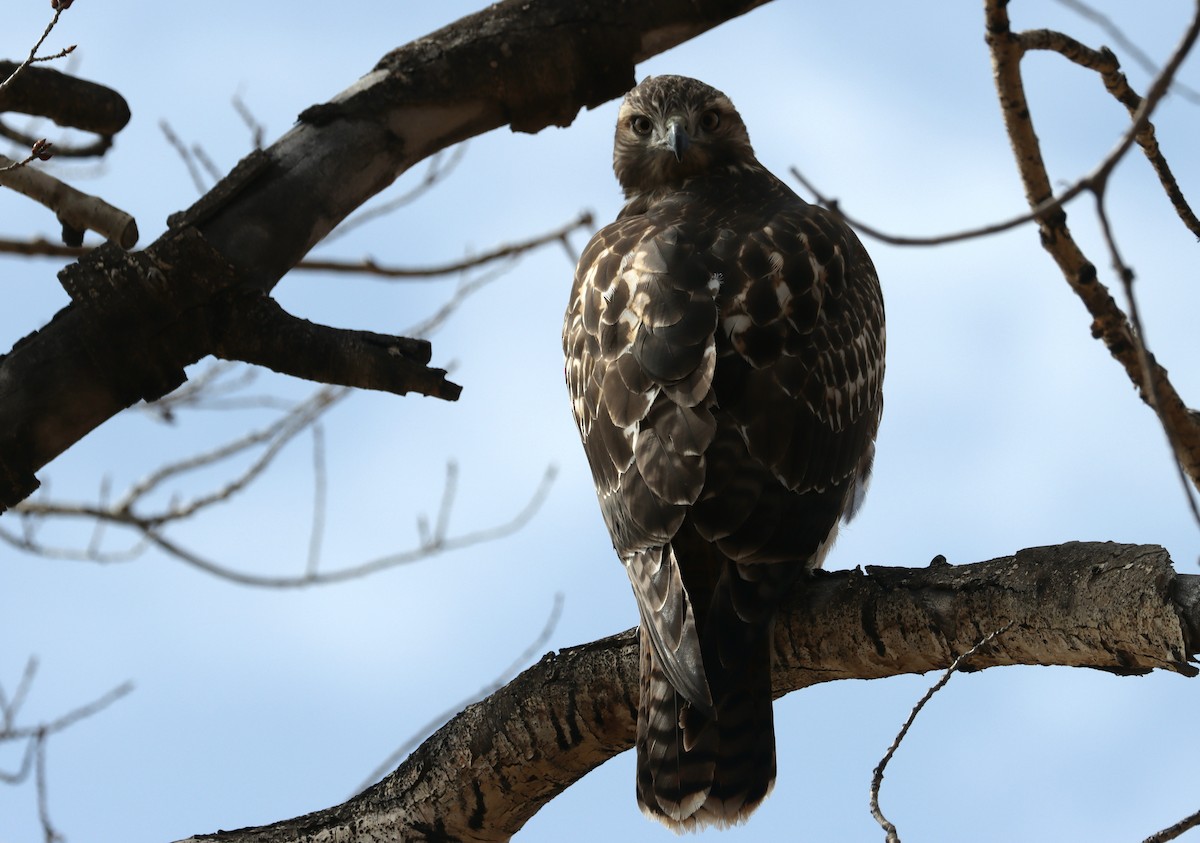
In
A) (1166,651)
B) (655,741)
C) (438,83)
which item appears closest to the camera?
(1166,651)

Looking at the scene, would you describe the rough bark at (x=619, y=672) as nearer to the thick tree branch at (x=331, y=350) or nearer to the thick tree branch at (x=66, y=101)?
the thick tree branch at (x=331, y=350)

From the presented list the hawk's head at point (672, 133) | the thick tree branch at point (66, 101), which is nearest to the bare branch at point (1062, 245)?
the hawk's head at point (672, 133)

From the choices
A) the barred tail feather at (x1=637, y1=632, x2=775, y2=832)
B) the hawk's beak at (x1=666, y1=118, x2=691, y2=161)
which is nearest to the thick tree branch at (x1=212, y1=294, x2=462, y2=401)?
the barred tail feather at (x1=637, y1=632, x2=775, y2=832)

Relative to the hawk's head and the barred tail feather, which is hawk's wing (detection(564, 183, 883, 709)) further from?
the hawk's head

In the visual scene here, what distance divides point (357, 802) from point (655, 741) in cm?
82

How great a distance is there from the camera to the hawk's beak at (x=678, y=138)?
5918mm

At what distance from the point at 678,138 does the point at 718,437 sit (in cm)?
212

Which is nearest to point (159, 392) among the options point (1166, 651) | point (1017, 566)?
point (1017, 566)

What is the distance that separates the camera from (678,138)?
5965 mm

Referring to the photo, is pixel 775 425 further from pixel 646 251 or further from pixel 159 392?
pixel 159 392

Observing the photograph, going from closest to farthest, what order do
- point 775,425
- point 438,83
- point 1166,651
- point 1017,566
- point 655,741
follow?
point 1166,651 < point 1017,566 < point 655,741 < point 775,425 < point 438,83

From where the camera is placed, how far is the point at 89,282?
4.18 meters

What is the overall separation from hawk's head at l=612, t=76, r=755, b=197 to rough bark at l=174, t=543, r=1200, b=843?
8.66 feet

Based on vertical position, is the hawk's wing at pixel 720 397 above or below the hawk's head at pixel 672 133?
below
